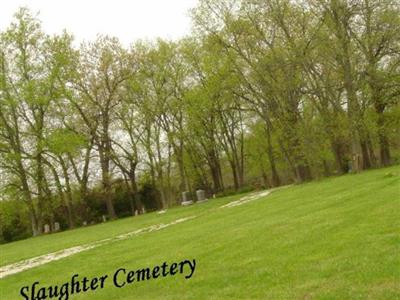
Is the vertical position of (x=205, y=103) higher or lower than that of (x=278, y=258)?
higher

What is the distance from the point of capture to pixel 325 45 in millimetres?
35281

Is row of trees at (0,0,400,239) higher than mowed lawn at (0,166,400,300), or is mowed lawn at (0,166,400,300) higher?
row of trees at (0,0,400,239)

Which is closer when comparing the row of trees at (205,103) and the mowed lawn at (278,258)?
the mowed lawn at (278,258)

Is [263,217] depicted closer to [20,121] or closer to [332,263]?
[332,263]

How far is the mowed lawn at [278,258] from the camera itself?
8.18 metres

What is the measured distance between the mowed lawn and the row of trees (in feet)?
61.3

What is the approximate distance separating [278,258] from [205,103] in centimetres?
3729

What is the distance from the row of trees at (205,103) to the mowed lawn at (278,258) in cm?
1869

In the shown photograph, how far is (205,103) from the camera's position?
155 ft

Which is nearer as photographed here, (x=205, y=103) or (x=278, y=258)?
(x=278, y=258)

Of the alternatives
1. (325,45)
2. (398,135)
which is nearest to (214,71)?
(325,45)

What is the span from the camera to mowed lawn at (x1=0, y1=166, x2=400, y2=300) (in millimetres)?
8180

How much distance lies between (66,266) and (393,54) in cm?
2929

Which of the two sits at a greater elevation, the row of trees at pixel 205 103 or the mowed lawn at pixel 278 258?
the row of trees at pixel 205 103
